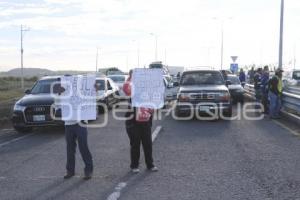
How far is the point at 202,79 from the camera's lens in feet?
59.2

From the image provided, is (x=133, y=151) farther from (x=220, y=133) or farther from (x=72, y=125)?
(x=220, y=133)

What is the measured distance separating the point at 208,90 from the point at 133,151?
832 centimetres

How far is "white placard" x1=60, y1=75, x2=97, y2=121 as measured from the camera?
827 cm

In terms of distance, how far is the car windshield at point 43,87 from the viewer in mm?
15336

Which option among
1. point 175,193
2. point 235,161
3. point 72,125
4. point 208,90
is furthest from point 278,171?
point 208,90

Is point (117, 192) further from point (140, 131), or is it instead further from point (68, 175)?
point (140, 131)

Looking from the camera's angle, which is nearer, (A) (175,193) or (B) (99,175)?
(A) (175,193)

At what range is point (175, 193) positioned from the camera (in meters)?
6.89

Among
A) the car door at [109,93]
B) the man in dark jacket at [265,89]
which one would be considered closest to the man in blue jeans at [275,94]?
the man in dark jacket at [265,89]

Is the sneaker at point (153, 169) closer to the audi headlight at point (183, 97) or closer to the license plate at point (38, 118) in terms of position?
the license plate at point (38, 118)

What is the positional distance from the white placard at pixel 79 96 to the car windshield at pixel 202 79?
390 inches

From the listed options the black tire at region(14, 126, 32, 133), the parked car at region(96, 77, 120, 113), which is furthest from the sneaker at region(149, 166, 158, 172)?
the parked car at region(96, 77, 120, 113)

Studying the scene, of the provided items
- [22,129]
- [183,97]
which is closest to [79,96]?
[22,129]

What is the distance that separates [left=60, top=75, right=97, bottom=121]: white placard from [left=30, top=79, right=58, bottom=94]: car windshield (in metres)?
6.97
